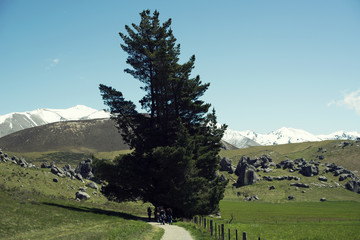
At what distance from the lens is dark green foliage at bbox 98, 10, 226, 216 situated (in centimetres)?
4112

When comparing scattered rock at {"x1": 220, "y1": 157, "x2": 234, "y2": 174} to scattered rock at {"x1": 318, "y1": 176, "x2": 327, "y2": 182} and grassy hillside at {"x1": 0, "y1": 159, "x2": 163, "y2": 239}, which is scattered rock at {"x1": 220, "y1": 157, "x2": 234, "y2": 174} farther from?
grassy hillside at {"x1": 0, "y1": 159, "x2": 163, "y2": 239}

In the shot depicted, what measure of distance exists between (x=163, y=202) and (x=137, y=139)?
9739 mm

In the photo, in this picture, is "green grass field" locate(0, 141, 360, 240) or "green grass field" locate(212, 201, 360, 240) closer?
"green grass field" locate(0, 141, 360, 240)

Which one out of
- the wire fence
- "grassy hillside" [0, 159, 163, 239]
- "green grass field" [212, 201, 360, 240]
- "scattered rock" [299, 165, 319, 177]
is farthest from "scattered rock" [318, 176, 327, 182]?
"grassy hillside" [0, 159, 163, 239]

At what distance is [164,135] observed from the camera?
46.6m

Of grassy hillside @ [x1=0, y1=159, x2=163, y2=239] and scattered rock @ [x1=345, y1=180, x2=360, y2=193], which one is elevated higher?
grassy hillside @ [x1=0, y1=159, x2=163, y2=239]

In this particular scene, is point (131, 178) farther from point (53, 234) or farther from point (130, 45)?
point (130, 45)

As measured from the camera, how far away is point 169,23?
4884 centimetres

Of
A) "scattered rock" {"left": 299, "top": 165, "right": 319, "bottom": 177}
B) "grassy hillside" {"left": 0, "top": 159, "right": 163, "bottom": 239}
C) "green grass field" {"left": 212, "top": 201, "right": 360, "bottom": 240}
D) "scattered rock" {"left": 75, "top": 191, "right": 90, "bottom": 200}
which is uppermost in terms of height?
"scattered rock" {"left": 299, "top": 165, "right": 319, "bottom": 177}

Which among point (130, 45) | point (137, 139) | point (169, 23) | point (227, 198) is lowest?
point (227, 198)

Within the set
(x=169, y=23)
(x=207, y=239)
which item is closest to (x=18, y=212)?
(x=207, y=239)

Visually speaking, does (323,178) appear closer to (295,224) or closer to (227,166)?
(227,166)

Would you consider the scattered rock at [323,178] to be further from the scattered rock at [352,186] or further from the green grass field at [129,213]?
the scattered rock at [352,186]

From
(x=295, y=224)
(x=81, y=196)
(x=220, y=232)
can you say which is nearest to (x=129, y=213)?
(x=220, y=232)
